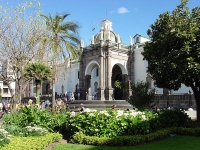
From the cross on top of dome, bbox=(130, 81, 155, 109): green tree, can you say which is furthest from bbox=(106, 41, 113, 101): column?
bbox=(130, 81, 155, 109): green tree

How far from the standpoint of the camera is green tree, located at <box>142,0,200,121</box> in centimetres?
912

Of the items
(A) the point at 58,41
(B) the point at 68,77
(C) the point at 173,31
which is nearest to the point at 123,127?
(C) the point at 173,31

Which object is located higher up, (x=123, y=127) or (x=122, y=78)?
(x=122, y=78)

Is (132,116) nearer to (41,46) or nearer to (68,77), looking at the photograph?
(41,46)

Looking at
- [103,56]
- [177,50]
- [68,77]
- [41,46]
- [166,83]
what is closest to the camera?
[177,50]

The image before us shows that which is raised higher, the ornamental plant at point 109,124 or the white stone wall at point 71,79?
the white stone wall at point 71,79

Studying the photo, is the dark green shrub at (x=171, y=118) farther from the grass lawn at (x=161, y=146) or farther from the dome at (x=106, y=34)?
the dome at (x=106, y=34)

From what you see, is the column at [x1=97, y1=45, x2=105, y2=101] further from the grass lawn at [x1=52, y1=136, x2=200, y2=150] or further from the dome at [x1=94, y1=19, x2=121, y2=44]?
the grass lawn at [x1=52, y1=136, x2=200, y2=150]

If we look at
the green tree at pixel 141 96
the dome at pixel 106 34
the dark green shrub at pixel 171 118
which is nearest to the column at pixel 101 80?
the dome at pixel 106 34

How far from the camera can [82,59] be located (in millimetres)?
28891

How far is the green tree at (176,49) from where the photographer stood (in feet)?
29.9

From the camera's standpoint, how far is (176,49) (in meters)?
9.94

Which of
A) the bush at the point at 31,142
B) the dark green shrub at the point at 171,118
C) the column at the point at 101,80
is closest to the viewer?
the bush at the point at 31,142

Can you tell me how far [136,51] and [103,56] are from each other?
14.4ft
